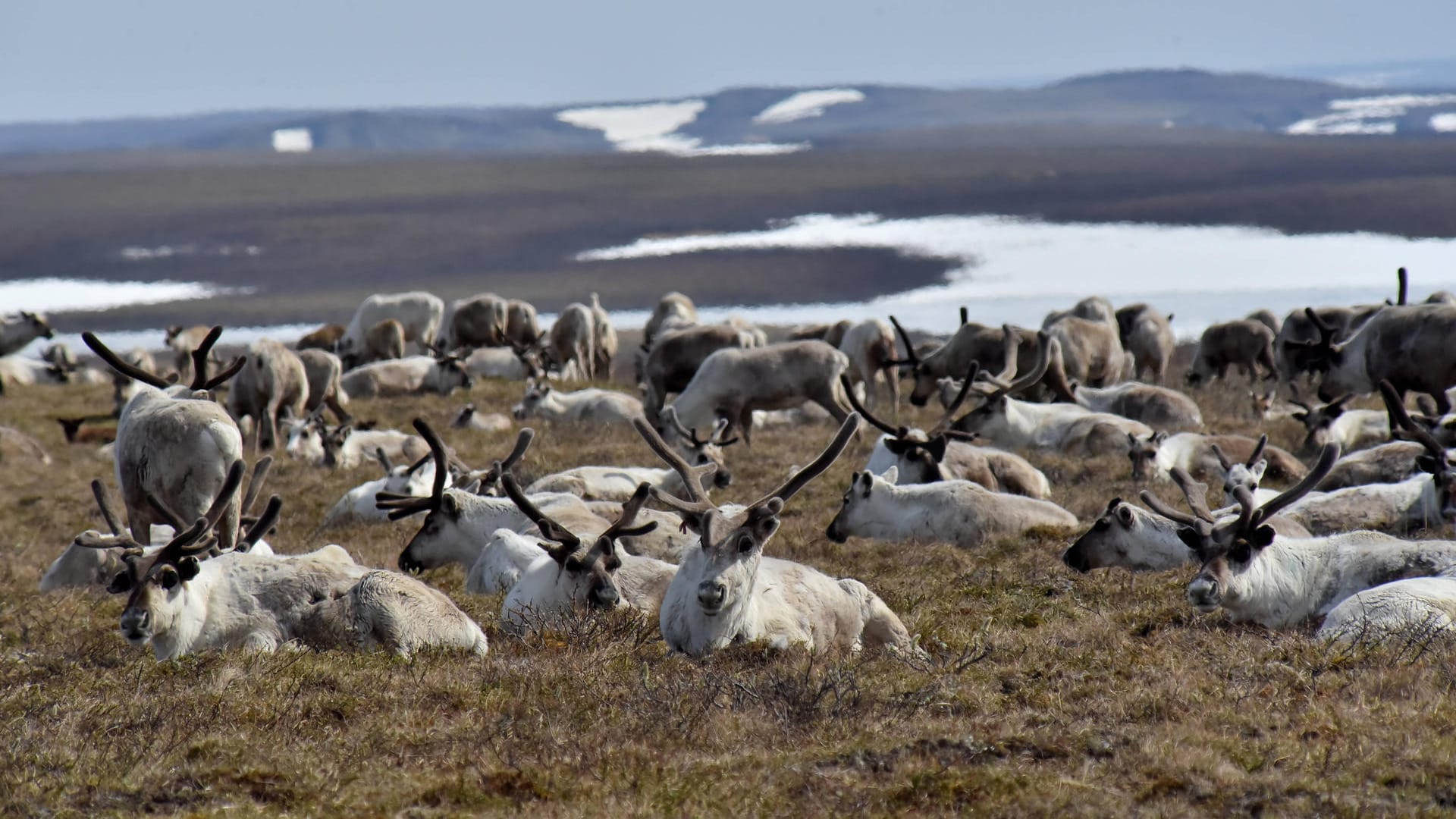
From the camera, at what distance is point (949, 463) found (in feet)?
46.9

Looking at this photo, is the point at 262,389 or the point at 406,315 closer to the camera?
the point at 262,389

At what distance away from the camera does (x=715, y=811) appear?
17.6 ft

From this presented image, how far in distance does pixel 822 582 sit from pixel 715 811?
319 cm

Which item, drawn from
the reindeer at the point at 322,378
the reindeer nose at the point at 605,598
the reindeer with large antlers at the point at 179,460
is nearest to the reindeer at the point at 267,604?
the reindeer nose at the point at 605,598

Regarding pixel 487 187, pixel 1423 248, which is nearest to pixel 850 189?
pixel 487 187

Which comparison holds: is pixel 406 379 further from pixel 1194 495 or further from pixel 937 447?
pixel 1194 495

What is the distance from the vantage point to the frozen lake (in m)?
48.5

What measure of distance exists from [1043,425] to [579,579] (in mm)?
9857

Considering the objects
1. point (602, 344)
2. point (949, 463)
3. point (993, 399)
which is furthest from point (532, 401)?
point (602, 344)

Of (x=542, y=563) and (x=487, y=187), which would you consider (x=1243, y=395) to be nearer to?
(x=542, y=563)

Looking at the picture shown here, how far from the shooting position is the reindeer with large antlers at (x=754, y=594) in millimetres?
7387

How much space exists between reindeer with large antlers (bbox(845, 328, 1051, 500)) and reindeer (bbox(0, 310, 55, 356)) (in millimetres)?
24537

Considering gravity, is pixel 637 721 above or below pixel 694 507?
below

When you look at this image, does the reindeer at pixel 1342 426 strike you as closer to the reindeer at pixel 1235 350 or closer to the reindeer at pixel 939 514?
the reindeer at pixel 939 514
